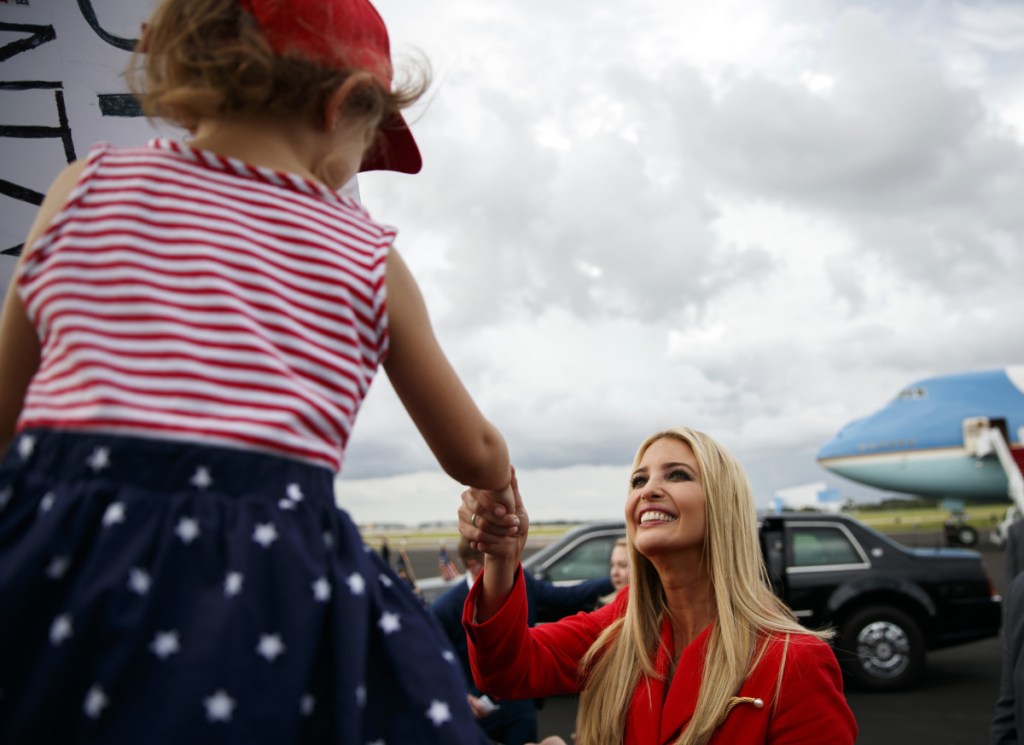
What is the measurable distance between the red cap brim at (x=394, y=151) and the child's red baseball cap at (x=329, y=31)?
101 mm

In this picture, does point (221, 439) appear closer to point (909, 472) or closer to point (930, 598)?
point (930, 598)

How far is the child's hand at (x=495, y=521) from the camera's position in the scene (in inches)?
62.0

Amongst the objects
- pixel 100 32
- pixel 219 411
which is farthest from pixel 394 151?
pixel 100 32

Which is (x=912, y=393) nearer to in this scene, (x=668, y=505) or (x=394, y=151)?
(x=668, y=505)

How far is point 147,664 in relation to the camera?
857 millimetres

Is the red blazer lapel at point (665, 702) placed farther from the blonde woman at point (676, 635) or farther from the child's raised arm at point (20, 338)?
the child's raised arm at point (20, 338)

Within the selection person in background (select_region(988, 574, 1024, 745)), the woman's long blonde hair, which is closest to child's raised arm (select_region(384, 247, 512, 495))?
the woman's long blonde hair

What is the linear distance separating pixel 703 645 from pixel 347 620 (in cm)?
165

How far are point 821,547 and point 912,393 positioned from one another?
98.4ft

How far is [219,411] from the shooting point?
95 centimetres

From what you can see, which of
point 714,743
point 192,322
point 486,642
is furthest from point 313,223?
point 714,743

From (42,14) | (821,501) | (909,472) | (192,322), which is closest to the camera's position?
(192,322)

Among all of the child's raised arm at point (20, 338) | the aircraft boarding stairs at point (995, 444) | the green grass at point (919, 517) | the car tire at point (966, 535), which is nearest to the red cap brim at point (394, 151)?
the child's raised arm at point (20, 338)

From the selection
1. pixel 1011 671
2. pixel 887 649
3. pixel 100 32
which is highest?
pixel 100 32
